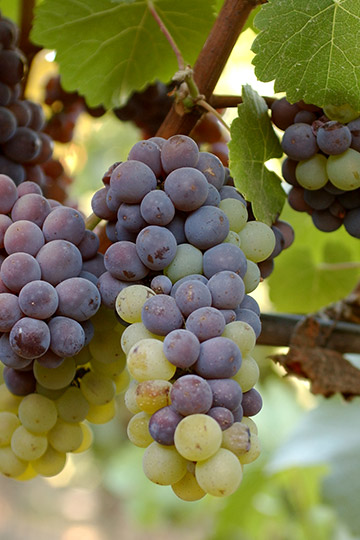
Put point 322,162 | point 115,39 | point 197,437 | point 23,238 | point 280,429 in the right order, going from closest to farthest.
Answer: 1. point 197,437
2. point 23,238
3. point 322,162
4. point 115,39
5. point 280,429

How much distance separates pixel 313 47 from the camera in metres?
0.57

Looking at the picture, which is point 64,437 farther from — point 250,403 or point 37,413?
point 250,403

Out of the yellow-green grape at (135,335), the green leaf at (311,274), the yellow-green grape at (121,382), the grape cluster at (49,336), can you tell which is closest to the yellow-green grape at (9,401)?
the grape cluster at (49,336)

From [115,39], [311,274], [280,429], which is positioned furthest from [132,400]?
[280,429]

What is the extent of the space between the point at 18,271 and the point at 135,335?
0.11 m

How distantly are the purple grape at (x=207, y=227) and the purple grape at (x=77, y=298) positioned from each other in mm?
91

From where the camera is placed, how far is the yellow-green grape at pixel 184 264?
1.61ft

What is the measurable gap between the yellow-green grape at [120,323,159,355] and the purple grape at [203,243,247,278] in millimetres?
66

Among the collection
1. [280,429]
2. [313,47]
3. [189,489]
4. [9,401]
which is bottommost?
[280,429]

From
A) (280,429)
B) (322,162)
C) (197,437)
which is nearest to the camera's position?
(197,437)

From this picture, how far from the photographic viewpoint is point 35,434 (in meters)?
0.62

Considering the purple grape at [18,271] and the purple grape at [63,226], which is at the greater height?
the purple grape at [63,226]

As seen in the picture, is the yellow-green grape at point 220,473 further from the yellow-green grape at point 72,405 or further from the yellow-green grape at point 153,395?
the yellow-green grape at point 72,405

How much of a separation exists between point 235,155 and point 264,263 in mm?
108
